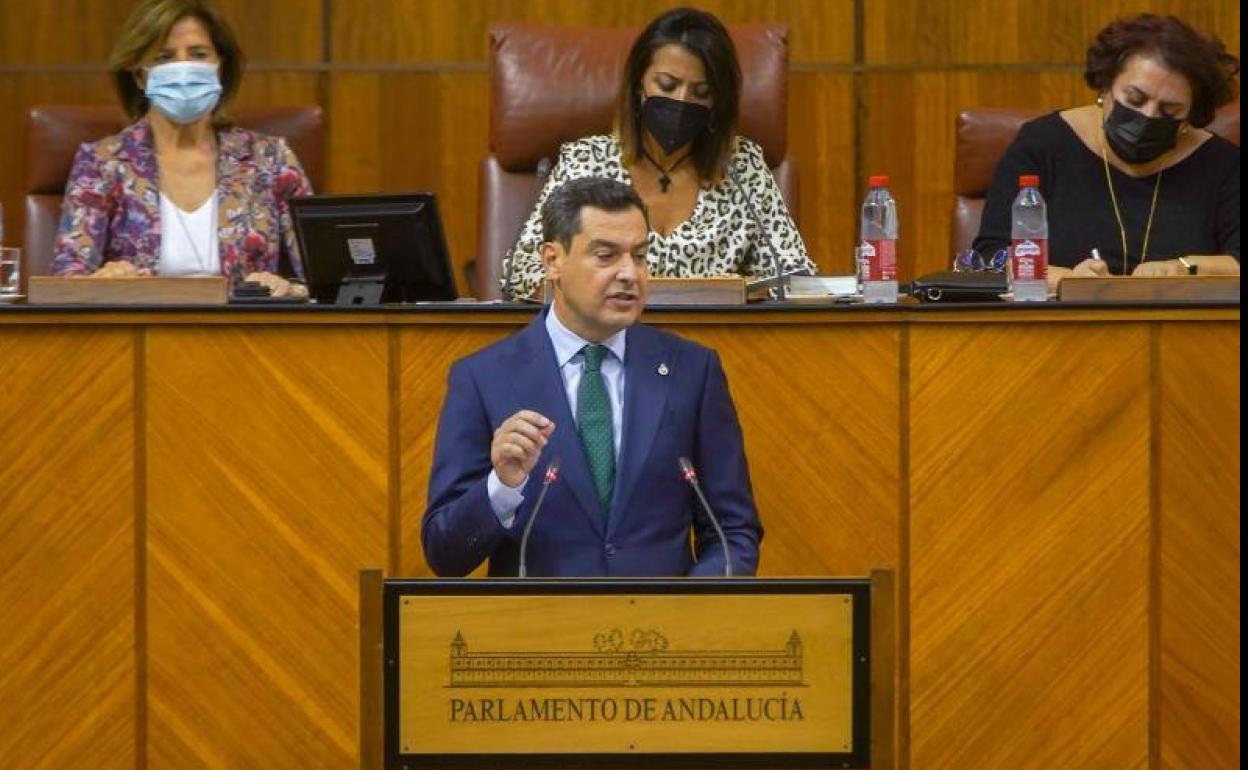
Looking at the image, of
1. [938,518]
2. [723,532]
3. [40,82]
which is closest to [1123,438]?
[938,518]

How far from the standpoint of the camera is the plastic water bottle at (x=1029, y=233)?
11.9ft

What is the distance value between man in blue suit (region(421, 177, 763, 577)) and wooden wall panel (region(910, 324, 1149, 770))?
49 centimetres

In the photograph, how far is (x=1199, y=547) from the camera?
350 centimetres

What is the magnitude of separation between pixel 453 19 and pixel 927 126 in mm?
1264

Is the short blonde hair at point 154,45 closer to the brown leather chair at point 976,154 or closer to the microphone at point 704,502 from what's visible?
the brown leather chair at point 976,154

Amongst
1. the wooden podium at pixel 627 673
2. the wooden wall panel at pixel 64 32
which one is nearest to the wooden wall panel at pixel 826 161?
the wooden wall panel at pixel 64 32

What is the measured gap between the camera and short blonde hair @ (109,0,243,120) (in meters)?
4.38

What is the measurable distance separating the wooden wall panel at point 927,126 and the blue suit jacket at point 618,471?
100 inches

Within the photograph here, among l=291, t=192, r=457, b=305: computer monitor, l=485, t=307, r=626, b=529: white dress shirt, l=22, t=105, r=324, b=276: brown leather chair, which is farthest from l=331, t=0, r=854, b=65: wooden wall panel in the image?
l=485, t=307, r=626, b=529: white dress shirt

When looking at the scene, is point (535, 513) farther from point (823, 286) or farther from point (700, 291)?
point (823, 286)

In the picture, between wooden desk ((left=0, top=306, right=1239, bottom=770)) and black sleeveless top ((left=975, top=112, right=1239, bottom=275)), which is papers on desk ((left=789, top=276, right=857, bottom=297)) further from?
black sleeveless top ((left=975, top=112, right=1239, bottom=275))

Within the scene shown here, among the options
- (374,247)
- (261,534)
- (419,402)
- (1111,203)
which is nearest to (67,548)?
(261,534)

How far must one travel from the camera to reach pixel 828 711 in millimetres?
2477

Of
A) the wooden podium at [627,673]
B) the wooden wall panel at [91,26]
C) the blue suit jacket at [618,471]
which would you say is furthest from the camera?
the wooden wall panel at [91,26]
